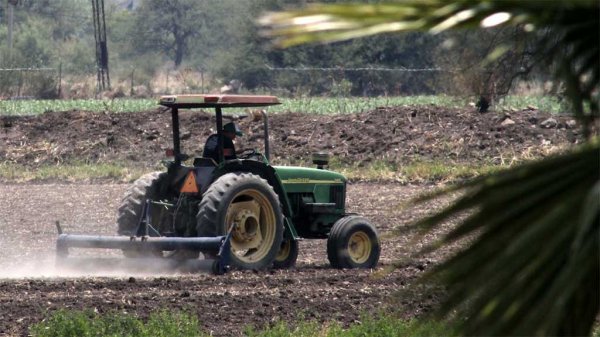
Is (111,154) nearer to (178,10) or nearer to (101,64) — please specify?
(101,64)

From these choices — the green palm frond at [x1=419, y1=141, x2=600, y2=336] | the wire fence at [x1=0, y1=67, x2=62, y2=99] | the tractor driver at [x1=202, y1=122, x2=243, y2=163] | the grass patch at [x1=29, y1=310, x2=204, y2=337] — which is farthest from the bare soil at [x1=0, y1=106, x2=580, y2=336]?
the wire fence at [x1=0, y1=67, x2=62, y2=99]

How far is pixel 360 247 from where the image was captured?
13.5 m

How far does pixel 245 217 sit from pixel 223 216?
0.58 m

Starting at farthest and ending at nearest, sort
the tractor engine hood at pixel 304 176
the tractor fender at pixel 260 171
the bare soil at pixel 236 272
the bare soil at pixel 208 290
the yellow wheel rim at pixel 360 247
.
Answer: the tractor engine hood at pixel 304 176, the yellow wheel rim at pixel 360 247, the tractor fender at pixel 260 171, the bare soil at pixel 236 272, the bare soil at pixel 208 290

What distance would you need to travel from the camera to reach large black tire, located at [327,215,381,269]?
42.9 feet

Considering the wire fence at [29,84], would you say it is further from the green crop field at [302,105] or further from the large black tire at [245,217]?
the large black tire at [245,217]

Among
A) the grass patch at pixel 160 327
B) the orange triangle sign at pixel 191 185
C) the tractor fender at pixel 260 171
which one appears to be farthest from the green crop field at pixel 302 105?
the grass patch at pixel 160 327

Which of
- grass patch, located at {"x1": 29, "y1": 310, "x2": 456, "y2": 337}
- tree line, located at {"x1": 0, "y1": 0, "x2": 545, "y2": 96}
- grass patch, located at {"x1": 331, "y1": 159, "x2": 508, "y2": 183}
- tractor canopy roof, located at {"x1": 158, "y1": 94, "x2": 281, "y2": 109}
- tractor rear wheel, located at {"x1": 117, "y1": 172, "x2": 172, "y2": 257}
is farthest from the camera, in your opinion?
tree line, located at {"x1": 0, "y1": 0, "x2": 545, "y2": 96}

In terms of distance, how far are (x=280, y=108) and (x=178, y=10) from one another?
48.2 m

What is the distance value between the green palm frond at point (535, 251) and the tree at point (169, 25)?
7929 cm

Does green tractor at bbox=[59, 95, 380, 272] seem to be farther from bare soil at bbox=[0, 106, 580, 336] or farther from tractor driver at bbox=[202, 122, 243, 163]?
bare soil at bbox=[0, 106, 580, 336]

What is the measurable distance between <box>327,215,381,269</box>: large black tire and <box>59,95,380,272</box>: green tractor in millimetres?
11

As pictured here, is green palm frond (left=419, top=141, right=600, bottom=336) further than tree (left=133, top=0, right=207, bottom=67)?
No

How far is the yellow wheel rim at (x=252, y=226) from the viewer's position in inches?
497
